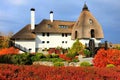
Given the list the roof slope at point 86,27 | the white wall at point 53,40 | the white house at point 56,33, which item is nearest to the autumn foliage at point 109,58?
the white house at point 56,33

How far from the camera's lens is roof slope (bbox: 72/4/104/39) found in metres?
60.7

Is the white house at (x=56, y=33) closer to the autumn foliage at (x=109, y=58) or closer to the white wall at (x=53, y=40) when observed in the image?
the white wall at (x=53, y=40)

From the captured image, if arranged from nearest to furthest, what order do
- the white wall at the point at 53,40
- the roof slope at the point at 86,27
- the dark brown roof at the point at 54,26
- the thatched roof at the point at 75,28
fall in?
the thatched roof at the point at 75,28, the roof slope at the point at 86,27, the dark brown roof at the point at 54,26, the white wall at the point at 53,40

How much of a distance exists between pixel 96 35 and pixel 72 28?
621 cm

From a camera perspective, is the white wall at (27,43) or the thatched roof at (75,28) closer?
the white wall at (27,43)

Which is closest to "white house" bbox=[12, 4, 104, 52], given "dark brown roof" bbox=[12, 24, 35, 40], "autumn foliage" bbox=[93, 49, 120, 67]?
"dark brown roof" bbox=[12, 24, 35, 40]

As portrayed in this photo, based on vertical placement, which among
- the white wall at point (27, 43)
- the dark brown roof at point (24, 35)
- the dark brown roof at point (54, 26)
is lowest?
the white wall at point (27, 43)

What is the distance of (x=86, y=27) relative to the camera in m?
60.9

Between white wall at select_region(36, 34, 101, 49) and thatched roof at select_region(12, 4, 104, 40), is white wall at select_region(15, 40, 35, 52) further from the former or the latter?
white wall at select_region(36, 34, 101, 49)

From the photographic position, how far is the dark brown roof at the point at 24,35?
5891 cm

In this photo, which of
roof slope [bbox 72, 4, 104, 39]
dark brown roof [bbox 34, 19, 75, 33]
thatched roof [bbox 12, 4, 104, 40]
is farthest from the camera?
dark brown roof [bbox 34, 19, 75, 33]

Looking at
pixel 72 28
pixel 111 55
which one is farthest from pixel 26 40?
pixel 111 55

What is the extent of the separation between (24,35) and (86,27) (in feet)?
45.0

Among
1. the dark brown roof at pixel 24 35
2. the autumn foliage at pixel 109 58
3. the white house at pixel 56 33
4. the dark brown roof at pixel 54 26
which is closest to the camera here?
the autumn foliage at pixel 109 58
